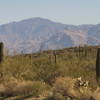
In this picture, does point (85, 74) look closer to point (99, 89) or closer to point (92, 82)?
point (92, 82)

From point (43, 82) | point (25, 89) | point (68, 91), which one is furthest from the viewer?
point (43, 82)

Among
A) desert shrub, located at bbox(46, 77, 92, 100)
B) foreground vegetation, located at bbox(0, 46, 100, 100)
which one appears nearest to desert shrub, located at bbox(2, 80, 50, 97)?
foreground vegetation, located at bbox(0, 46, 100, 100)

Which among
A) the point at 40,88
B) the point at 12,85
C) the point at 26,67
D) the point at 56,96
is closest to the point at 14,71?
the point at 26,67

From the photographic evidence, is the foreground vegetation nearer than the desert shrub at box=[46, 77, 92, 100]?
No

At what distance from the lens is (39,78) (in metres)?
17.8

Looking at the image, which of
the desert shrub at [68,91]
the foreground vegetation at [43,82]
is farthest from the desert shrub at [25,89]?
the desert shrub at [68,91]

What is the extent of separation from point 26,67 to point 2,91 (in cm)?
381

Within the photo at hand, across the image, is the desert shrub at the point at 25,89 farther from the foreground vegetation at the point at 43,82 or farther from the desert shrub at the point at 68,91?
the desert shrub at the point at 68,91

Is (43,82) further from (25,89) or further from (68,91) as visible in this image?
(68,91)

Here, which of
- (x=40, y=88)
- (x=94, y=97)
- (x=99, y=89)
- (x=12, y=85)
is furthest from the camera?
(x=12, y=85)

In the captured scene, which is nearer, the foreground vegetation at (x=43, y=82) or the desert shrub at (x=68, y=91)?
the desert shrub at (x=68, y=91)

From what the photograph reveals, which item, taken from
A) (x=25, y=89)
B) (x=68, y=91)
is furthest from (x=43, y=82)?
(x=68, y=91)

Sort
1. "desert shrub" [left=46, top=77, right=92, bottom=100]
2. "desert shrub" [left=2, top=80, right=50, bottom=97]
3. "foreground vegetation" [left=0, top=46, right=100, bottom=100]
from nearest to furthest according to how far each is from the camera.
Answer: "desert shrub" [left=46, top=77, right=92, bottom=100] < "foreground vegetation" [left=0, top=46, right=100, bottom=100] < "desert shrub" [left=2, top=80, right=50, bottom=97]

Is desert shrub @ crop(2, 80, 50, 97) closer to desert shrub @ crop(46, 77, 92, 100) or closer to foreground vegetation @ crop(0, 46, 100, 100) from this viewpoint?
foreground vegetation @ crop(0, 46, 100, 100)
